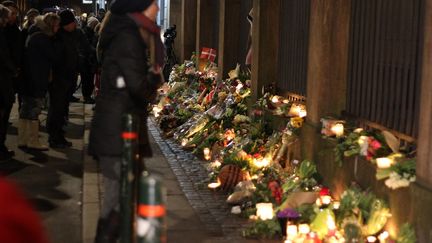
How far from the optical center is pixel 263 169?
7.88 metres

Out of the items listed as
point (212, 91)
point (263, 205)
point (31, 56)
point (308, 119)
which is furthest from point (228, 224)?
point (212, 91)

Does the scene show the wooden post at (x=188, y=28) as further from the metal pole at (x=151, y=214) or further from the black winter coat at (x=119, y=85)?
the metal pole at (x=151, y=214)

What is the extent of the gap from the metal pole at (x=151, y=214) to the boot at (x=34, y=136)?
776cm

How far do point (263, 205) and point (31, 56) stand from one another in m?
5.11

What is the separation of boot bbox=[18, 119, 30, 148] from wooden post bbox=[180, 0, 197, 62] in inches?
269

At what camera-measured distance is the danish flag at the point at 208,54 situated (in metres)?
14.4

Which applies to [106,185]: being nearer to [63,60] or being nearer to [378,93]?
[378,93]

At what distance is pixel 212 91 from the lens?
12.4 metres

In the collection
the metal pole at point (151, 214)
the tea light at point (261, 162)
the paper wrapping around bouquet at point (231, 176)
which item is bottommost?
the paper wrapping around bouquet at point (231, 176)

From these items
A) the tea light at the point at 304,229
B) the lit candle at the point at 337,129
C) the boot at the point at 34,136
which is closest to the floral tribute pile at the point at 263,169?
the tea light at the point at 304,229

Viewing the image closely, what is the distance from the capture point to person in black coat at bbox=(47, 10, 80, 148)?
10.7 meters

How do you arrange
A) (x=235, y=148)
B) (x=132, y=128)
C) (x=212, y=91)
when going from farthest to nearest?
1. (x=212, y=91)
2. (x=235, y=148)
3. (x=132, y=128)

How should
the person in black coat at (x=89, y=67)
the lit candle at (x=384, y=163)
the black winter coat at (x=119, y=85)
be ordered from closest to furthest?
the black winter coat at (x=119, y=85) → the lit candle at (x=384, y=163) → the person in black coat at (x=89, y=67)

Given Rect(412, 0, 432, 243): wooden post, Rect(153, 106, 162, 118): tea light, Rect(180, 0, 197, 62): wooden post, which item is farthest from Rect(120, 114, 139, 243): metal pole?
Rect(180, 0, 197, 62): wooden post
